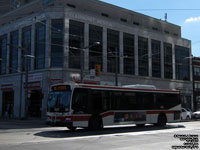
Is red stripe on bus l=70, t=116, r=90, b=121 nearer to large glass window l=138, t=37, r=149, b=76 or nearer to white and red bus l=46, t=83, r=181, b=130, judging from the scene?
white and red bus l=46, t=83, r=181, b=130

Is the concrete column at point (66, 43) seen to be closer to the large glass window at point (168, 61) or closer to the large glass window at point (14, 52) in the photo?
the large glass window at point (14, 52)

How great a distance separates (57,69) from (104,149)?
1089 inches

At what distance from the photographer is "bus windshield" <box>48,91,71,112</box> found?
1689 cm

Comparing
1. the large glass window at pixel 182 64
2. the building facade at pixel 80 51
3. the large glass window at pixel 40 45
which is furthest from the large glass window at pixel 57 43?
the large glass window at pixel 182 64

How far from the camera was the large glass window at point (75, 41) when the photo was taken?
3825 centimetres

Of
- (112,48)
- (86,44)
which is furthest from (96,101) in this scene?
(112,48)

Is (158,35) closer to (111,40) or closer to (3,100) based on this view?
(111,40)

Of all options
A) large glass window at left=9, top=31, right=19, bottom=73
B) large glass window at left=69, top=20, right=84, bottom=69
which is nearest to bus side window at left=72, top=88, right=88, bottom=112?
large glass window at left=69, top=20, right=84, bottom=69

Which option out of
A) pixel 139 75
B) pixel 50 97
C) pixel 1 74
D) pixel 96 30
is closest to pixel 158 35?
pixel 139 75

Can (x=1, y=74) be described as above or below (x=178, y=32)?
below

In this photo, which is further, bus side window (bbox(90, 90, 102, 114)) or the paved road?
bus side window (bbox(90, 90, 102, 114))

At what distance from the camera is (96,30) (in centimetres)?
4203

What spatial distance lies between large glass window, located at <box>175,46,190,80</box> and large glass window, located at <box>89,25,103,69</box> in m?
18.6

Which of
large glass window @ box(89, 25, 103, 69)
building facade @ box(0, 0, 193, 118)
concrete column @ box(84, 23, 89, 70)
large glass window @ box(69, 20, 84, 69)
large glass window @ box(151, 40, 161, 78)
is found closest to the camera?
building facade @ box(0, 0, 193, 118)
